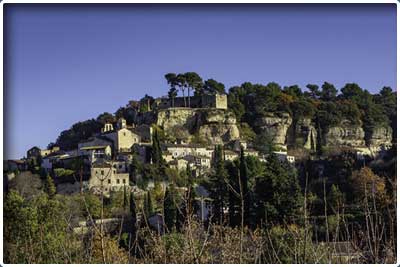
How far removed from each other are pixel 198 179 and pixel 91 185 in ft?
12.8

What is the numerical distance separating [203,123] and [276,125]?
160 inches

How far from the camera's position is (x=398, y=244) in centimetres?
243

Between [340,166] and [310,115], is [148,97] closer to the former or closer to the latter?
[310,115]

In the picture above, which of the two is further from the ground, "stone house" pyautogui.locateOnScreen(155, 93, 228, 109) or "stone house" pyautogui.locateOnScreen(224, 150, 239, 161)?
"stone house" pyautogui.locateOnScreen(155, 93, 228, 109)

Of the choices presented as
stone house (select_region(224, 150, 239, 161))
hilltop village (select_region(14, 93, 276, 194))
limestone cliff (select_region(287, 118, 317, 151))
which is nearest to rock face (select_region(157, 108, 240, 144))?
hilltop village (select_region(14, 93, 276, 194))

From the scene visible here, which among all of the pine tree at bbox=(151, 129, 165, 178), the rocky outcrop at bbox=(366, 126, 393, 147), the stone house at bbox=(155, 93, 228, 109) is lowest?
the pine tree at bbox=(151, 129, 165, 178)

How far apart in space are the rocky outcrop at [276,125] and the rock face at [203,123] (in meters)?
2.14

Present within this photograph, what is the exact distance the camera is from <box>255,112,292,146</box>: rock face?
1144 inches

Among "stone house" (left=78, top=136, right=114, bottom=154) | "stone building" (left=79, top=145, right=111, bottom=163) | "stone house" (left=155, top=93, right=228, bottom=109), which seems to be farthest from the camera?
"stone house" (left=155, top=93, right=228, bottom=109)

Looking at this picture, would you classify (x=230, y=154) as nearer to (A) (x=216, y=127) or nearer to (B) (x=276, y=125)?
(A) (x=216, y=127)

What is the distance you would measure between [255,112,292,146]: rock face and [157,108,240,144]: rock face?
2.14 m

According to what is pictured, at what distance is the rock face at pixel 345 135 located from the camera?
2939cm

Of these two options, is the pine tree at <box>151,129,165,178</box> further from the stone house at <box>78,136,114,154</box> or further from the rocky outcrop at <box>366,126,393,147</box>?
the rocky outcrop at <box>366,126,393,147</box>

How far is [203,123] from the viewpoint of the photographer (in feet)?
90.1
